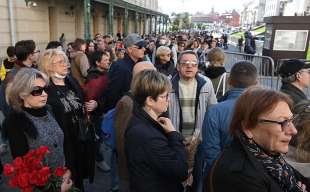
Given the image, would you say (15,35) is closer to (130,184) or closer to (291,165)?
(130,184)

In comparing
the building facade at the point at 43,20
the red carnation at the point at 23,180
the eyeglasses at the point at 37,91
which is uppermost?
the building facade at the point at 43,20

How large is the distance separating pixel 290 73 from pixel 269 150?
233cm

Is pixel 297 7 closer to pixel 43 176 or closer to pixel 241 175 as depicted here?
pixel 241 175

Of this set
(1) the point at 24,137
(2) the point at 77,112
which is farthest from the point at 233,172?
(2) the point at 77,112

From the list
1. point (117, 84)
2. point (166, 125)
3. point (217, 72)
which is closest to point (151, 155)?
point (166, 125)

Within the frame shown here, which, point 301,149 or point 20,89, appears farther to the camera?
point 20,89

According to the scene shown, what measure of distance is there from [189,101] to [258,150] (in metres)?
1.75

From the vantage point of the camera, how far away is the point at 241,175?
147 centimetres

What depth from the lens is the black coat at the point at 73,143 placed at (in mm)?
2920

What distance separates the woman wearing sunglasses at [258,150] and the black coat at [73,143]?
5.72 ft

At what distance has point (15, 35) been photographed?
41.6 ft

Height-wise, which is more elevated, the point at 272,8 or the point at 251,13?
the point at 251,13

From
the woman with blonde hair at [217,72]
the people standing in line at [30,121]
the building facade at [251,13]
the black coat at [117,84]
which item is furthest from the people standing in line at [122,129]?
the building facade at [251,13]

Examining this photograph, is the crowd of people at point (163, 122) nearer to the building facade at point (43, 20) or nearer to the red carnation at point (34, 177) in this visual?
the red carnation at point (34, 177)
